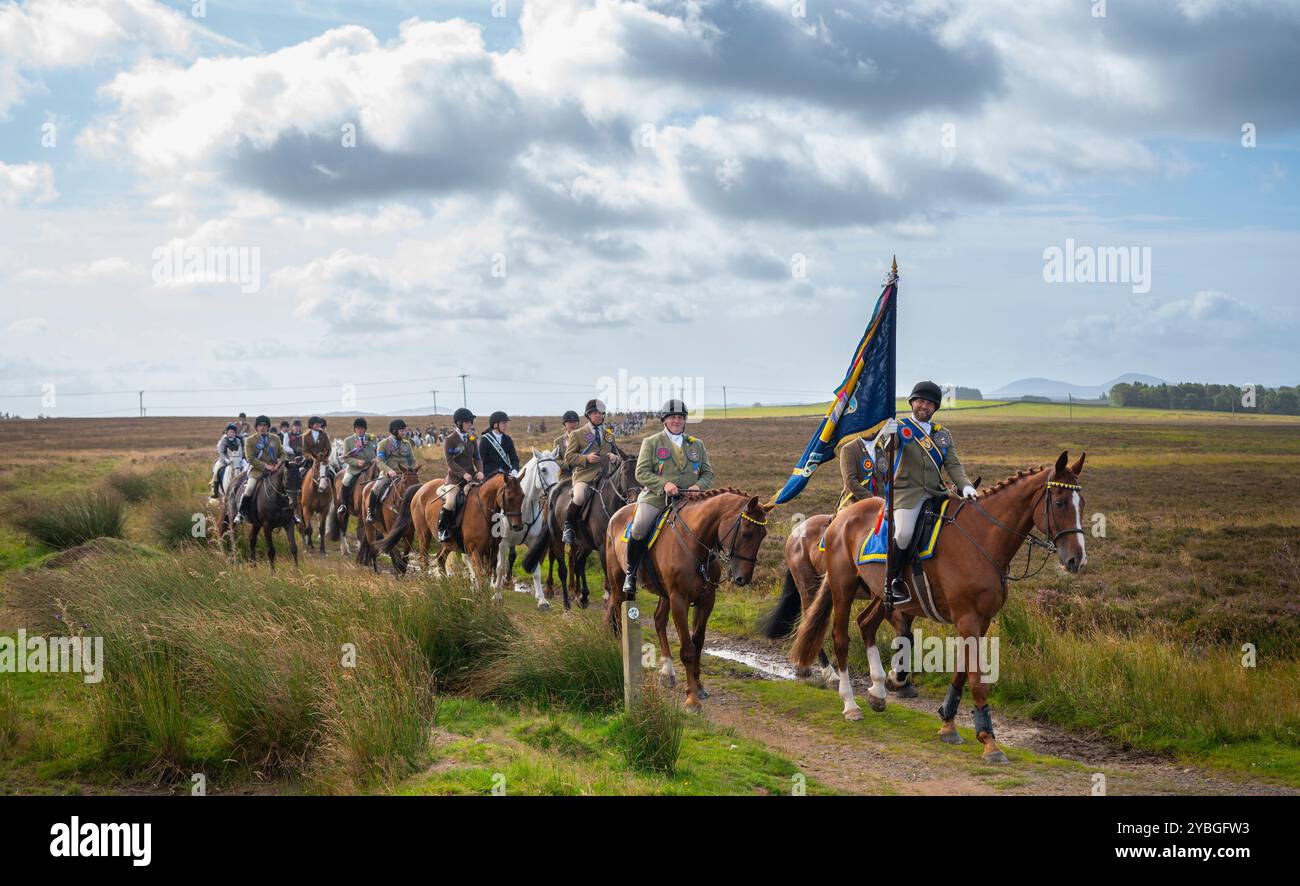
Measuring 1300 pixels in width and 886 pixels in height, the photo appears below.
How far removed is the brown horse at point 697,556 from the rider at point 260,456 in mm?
11466

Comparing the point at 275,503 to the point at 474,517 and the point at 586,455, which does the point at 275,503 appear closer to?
the point at 474,517

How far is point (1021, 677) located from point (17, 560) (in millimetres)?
18636

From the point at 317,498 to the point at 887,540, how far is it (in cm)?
1602

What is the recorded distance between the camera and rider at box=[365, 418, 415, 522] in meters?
19.5

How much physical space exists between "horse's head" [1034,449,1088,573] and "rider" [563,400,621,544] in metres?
7.80

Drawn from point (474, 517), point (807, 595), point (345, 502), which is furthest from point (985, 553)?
point (345, 502)

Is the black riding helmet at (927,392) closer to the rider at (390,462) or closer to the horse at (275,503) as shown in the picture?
the rider at (390,462)

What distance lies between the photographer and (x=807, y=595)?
11.6 m

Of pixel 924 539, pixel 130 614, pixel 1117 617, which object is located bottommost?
pixel 1117 617

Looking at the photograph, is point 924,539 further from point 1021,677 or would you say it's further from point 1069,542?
point 1021,677

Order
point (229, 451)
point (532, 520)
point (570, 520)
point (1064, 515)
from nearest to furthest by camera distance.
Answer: point (1064, 515) → point (570, 520) → point (532, 520) → point (229, 451)

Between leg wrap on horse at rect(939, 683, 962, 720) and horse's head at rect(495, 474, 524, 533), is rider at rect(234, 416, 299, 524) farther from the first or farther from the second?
leg wrap on horse at rect(939, 683, 962, 720)

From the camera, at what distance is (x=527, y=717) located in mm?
8836
